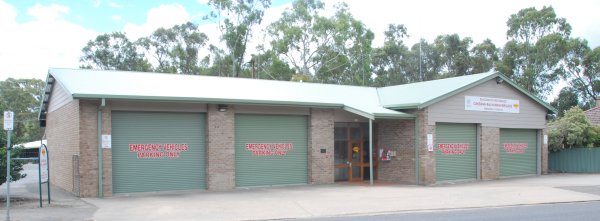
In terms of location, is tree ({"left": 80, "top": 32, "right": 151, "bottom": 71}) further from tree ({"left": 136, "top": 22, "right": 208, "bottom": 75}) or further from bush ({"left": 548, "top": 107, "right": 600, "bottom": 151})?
bush ({"left": 548, "top": 107, "right": 600, "bottom": 151})

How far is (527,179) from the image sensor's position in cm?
2272

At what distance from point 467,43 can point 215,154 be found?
43.8m

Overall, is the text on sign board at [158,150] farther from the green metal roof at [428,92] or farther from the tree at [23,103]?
the tree at [23,103]

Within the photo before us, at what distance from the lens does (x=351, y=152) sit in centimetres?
2186

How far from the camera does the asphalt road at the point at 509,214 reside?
11906mm

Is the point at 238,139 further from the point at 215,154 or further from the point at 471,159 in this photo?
the point at 471,159

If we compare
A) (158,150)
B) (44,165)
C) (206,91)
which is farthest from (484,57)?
(44,165)

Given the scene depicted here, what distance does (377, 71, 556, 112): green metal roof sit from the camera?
20.4m

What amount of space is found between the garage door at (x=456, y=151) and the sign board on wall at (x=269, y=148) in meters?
5.97

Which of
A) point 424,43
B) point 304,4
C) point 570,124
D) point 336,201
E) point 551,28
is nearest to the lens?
point 336,201

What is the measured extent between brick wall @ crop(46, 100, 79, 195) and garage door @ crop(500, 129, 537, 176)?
17.2 meters

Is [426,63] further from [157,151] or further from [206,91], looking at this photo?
[157,151]

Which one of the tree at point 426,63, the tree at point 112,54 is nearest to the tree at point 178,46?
the tree at point 112,54

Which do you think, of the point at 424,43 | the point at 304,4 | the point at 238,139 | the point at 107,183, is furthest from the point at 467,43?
the point at 107,183
